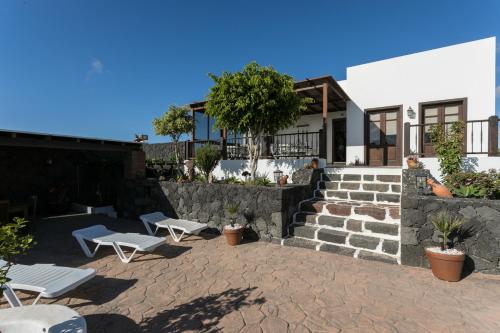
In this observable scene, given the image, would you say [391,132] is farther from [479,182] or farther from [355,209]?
[355,209]

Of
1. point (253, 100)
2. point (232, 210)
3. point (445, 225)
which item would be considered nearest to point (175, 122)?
point (253, 100)

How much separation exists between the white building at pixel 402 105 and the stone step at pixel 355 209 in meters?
2.17

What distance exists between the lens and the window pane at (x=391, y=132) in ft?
32.7

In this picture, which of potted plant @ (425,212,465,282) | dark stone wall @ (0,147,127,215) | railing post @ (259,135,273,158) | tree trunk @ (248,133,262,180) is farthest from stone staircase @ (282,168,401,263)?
dark stone wall @ (0,147,127,215)

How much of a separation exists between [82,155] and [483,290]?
12.8 metres

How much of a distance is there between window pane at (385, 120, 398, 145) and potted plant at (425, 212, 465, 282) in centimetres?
631

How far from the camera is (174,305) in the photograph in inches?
132

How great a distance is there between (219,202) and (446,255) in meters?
4.91

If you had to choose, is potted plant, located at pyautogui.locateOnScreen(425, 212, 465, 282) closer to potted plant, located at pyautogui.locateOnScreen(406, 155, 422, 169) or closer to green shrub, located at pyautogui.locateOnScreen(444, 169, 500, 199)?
green shrub, located at pyautogui.locateOnScreen(444, 169, 500, 199)

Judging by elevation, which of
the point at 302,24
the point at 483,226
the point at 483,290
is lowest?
the point at 483,290

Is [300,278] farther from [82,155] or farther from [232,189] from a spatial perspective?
[82,155]

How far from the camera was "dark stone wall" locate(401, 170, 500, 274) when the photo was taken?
13.8 ft

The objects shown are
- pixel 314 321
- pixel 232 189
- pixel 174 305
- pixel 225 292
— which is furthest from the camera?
pixel 232 189

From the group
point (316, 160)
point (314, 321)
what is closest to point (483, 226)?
point (314, 321)
